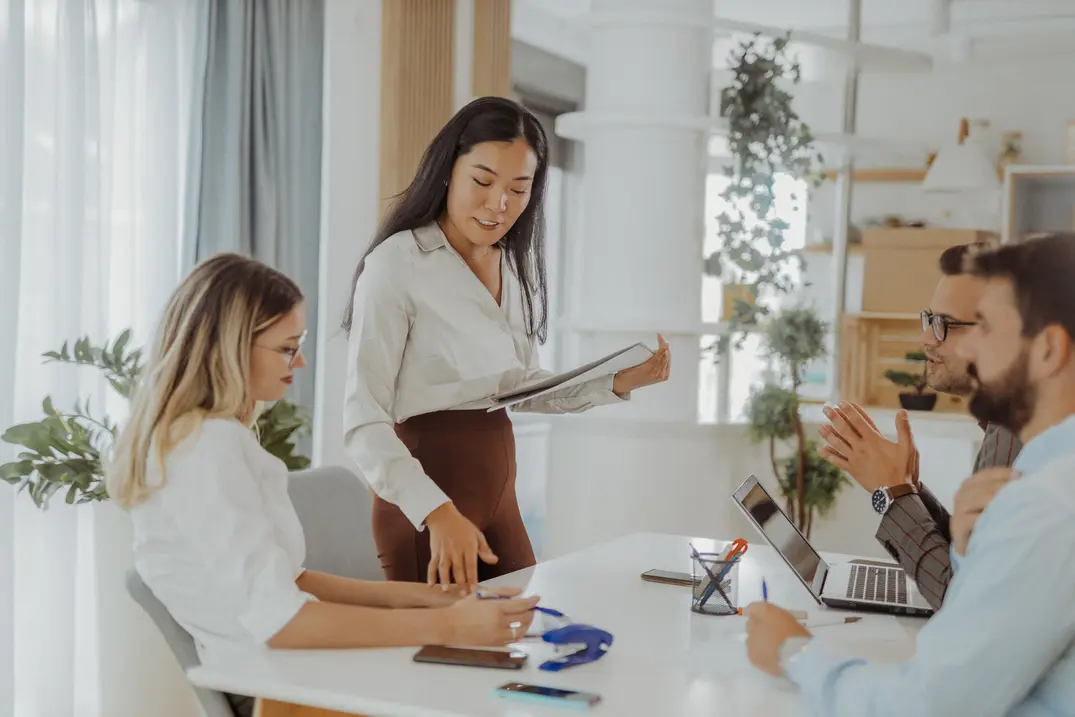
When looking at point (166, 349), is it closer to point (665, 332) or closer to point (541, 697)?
point (541, 697)

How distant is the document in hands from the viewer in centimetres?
186

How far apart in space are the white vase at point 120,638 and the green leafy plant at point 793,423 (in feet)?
7.30

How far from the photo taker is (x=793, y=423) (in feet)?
14.1

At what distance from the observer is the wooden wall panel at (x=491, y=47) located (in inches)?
168

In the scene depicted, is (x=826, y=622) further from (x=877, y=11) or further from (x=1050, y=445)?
(x=877, y=11)

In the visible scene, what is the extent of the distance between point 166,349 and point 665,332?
265 centimetres

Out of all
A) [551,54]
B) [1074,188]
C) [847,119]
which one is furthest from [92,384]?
[1074,188]

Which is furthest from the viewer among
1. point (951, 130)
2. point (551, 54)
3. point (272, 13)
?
point (951, 130)

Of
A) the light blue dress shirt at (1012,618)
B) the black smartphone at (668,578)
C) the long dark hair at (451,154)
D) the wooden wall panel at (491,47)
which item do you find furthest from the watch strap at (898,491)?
the wooden wall panel at (491,47)

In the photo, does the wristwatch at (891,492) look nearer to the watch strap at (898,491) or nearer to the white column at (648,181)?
the watch strap at (898,491)

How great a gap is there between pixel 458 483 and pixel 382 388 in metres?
0.27

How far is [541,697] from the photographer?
129 centimetres

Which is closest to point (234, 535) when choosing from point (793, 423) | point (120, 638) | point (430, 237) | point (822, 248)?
point (430, 237)

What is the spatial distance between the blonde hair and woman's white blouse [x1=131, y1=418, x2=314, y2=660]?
0.11 feet
